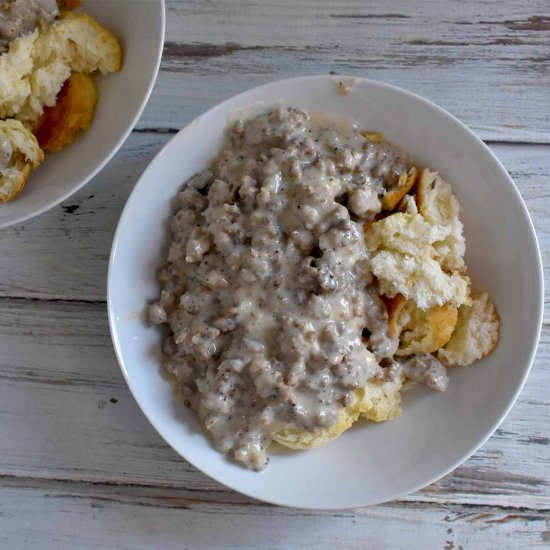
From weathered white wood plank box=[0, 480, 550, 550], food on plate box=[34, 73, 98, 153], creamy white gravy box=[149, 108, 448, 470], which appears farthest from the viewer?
weathered white wood plank box=[0, 480, 550, 550]

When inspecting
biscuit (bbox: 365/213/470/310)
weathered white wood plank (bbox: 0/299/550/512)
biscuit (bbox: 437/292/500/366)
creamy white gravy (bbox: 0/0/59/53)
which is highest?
creamy white gravy (bbox: 0/0/59/53)

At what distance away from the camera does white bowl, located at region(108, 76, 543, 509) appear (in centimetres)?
151

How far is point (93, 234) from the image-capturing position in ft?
5.76

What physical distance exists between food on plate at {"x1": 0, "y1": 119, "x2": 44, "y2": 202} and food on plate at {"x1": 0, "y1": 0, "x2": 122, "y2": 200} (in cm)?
5

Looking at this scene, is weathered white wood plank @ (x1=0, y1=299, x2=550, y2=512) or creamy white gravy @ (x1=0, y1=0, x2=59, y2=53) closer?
creamy white gravy @ (x1=0, y1=0, x2=59, y2=53)

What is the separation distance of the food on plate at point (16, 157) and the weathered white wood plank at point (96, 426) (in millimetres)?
344

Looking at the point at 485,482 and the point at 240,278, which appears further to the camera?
the point at 485,482

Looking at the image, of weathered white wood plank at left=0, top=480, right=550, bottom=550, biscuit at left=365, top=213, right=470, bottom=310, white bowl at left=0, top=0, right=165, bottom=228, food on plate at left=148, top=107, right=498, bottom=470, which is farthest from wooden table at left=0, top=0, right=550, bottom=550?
biscuit at left=365, top=213, right=470, bottom=310

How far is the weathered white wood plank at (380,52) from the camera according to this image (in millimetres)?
1747

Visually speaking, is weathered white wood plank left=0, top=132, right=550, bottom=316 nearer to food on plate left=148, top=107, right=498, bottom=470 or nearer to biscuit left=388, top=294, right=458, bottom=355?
food on plate left=148, top=107, right=498, bottom=470

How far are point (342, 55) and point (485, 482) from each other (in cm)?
113

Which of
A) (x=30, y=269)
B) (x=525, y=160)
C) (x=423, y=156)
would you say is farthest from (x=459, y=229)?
(x=30, y=269)

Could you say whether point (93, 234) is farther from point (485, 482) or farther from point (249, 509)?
point (485, 482)

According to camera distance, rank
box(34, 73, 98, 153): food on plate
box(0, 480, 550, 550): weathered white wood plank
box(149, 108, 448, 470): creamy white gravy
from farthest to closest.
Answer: box(0, 480, 550, 550): weathered white wood plank
box(34, 73, 98, 153): food on plate
box(149, 108, 448, 470): creamy white gravy
